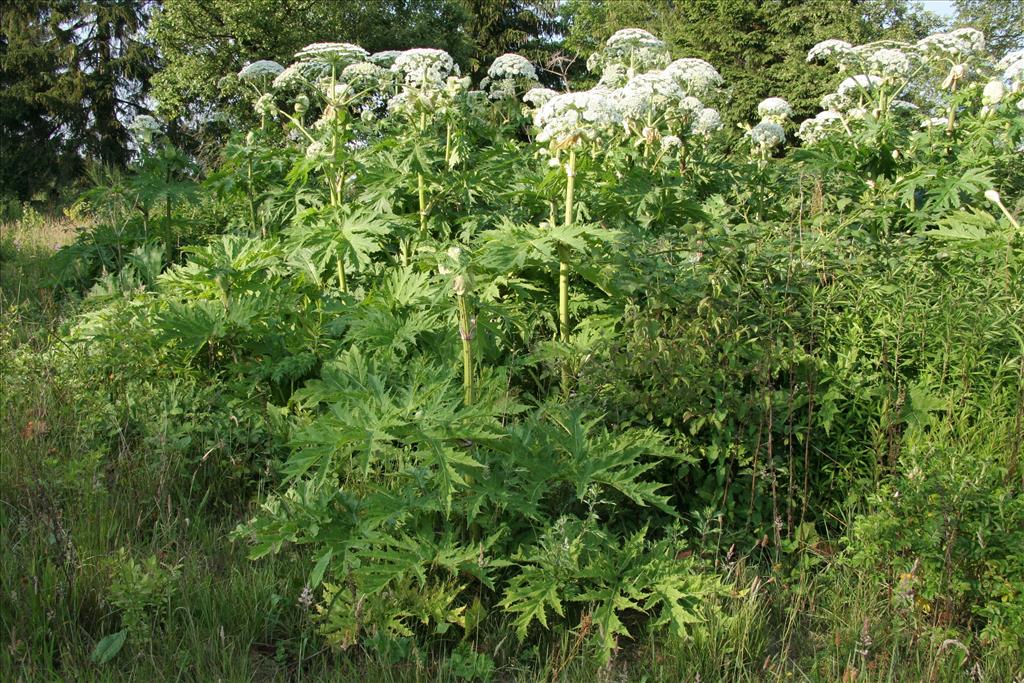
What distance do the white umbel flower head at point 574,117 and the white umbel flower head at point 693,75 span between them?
5.70ft

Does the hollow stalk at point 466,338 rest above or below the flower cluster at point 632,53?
below

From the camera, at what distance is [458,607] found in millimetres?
2695

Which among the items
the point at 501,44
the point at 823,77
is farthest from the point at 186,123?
the point at 823,77

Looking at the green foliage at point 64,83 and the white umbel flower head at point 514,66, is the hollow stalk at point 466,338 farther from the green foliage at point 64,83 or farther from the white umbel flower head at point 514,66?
the green foliage at point 64,83

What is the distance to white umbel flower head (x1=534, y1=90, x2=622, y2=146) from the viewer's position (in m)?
4.11

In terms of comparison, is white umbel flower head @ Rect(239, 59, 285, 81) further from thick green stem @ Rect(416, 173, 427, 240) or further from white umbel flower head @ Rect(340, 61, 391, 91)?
thick green stem @ Rect(416, 173, 427, 240)

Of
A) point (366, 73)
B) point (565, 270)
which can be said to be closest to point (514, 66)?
point (366, 73)

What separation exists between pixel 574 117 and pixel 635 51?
2.85 meters

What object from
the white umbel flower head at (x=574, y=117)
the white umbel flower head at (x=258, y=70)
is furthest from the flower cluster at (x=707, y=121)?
the white umbel flower head at (x=258, y=70)

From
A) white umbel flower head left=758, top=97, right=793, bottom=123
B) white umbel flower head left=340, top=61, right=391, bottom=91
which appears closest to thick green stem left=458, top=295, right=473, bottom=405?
white umbel flower head left=340, top=61, right=391, bottom=91

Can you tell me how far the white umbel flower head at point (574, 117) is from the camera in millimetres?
4109

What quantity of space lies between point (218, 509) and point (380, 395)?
1.32 m

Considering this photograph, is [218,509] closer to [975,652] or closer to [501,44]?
[975,652]

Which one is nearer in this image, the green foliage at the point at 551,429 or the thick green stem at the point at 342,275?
the green foliage at the point at 551,429
